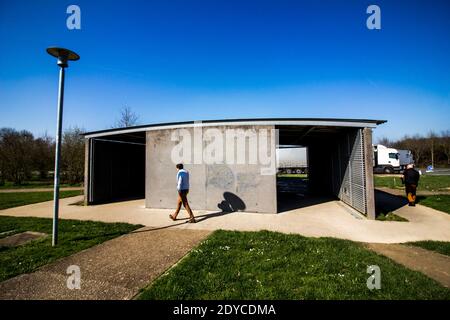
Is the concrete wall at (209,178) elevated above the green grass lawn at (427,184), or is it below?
above

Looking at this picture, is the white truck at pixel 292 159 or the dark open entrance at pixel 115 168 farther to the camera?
the white truck at pixel 292 159

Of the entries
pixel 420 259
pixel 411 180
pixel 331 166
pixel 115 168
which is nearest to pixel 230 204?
pixel 420 259

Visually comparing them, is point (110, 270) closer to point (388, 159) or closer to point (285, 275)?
point (285, 275)

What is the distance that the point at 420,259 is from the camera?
4.15 m

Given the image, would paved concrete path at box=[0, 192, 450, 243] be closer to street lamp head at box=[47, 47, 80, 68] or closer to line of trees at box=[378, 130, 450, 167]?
street lamp head at box=[47, 47, 80, 68]

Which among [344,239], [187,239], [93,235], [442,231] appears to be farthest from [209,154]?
[442,231]

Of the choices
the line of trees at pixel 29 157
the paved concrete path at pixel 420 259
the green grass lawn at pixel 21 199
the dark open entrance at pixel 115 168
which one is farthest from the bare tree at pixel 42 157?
the paved concrete path at pixel 420 259

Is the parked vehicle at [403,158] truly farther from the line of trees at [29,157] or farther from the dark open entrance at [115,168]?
the line of trees at [29,157]

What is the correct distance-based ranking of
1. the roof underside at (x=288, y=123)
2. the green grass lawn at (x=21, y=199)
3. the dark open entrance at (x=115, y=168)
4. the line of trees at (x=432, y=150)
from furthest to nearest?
the line of trees at (x=432, y=150), the green grass lawn at (x=21, y=199), the dark open entrance at (x=115, y=168), the roof underside at (x=288, y=123)

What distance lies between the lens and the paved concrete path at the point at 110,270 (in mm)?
2979

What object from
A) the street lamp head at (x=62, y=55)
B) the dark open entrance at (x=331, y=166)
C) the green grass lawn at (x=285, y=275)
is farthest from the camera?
the dark open entrance at (x=331, y=166)

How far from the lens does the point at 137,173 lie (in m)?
14.2

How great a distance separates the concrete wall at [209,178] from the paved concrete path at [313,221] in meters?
0.47
